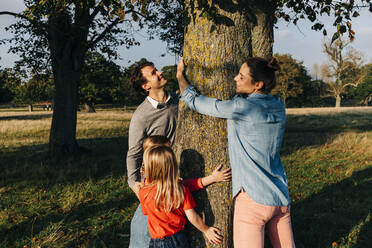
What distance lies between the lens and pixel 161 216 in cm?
253

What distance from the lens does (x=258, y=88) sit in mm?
2408

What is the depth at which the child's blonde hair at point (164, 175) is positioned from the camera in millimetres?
2434

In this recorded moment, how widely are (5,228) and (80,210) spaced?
1.35 m

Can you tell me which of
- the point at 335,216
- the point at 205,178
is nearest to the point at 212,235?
the point at 205,178

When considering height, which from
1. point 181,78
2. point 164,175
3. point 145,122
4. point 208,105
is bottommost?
point 164,175

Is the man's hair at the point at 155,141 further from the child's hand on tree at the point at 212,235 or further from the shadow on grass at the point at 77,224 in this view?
the shadow on grass at the point at 77,224

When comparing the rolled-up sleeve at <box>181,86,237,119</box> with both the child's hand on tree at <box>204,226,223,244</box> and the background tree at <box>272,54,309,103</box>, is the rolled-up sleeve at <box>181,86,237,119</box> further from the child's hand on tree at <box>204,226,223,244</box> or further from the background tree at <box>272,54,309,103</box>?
the background tree at <box>272,54,309,103</box>

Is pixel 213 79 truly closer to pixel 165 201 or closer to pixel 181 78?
pixel 181 78

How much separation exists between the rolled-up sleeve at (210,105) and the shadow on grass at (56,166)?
5878mm

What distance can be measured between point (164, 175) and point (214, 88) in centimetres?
109

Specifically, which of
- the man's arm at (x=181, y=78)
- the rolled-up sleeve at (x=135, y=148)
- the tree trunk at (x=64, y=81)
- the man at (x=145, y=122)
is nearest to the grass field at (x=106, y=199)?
the tree trunk at (x=64, y=81)

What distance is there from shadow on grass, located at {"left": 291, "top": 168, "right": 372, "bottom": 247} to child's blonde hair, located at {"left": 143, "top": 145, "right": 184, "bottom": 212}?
3.03 metres

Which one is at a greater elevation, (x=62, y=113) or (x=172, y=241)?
(x=62, y=113)

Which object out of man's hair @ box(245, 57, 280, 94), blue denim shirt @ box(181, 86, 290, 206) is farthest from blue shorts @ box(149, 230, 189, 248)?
man's hair @ box(245, 57, 280, 94)
